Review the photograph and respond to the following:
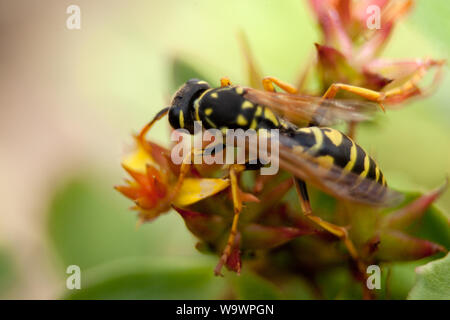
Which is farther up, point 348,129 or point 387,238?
point 348,129

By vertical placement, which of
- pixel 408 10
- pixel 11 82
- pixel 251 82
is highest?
pixel 11 82

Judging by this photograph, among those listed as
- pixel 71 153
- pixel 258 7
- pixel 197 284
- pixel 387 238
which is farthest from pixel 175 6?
pixel 387 238

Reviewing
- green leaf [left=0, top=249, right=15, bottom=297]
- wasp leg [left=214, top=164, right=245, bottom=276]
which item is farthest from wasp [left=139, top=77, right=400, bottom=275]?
green leaf [left=0, top=249, right=15, bottom=297]

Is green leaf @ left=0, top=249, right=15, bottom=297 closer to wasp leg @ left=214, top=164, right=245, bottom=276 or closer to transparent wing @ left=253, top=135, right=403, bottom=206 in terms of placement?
wasp leg @ left=214, top=164, right=245, bottom=276

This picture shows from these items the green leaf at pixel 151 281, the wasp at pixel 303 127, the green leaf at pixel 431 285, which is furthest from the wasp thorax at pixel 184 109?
the green leaf at pixel 431 285

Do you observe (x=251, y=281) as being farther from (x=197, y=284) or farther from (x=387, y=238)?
(x=387, y=238)

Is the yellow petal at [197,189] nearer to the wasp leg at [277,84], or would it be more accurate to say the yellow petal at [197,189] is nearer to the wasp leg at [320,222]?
the wasp leg at [320,222]
